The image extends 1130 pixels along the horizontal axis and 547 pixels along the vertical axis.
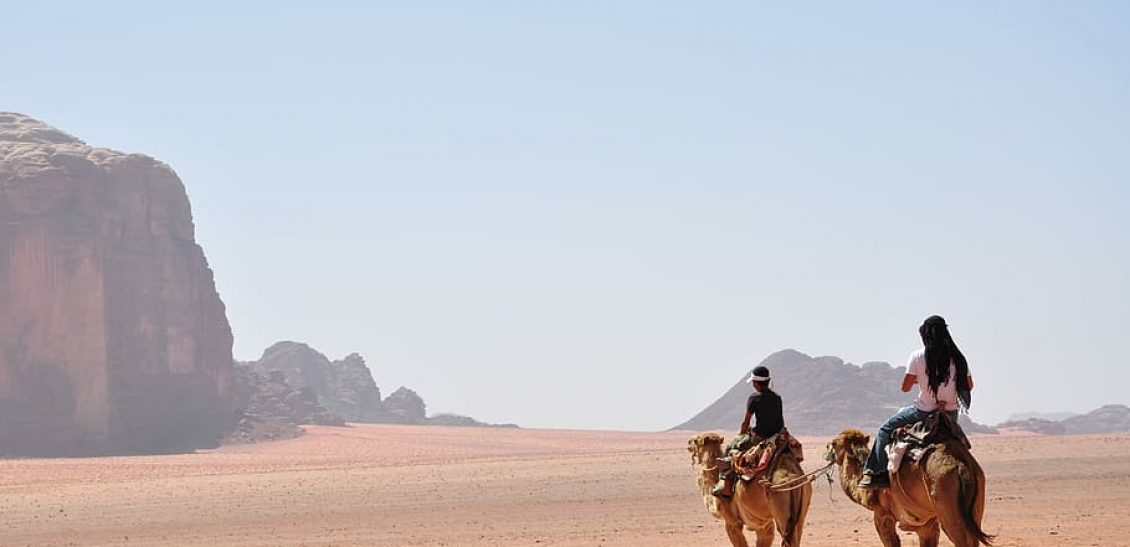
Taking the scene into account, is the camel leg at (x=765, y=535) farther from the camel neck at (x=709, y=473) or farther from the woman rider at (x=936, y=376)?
the woman rider at (x=936, y=376)

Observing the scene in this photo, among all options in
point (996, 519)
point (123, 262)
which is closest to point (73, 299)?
point (123, 262)

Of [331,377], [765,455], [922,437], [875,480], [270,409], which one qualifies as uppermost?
[331,377]

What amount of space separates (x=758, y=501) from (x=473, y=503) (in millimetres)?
18758

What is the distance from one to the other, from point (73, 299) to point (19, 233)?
4.06 m

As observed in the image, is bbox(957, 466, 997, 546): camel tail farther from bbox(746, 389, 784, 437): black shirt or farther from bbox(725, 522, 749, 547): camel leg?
bbox(725, 522, 749, 547): camel leg

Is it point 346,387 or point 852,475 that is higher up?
point 346,387

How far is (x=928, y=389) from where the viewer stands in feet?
39.0

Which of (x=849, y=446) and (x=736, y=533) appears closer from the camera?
(x=849, y=446)

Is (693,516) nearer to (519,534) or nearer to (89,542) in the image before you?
(519,534)

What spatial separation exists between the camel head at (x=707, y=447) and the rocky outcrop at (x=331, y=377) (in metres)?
103

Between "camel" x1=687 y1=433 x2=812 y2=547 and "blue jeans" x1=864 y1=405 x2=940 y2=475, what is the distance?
1.01 meters

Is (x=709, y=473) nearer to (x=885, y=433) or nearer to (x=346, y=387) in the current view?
(x=885, y=433)

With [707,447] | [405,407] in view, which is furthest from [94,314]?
[707,447]

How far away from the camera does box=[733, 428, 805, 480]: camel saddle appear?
44.3 ft
